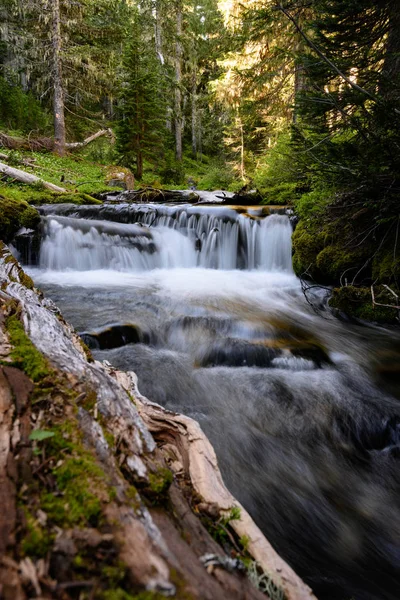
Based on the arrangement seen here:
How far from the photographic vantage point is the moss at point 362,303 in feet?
16.9

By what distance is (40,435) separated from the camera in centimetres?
109

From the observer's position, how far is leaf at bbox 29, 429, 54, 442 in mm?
1082

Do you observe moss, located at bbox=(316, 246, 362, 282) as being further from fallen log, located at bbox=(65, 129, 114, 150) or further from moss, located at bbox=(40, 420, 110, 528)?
fallen log, located at bbox=(65, 129, 114, 150)

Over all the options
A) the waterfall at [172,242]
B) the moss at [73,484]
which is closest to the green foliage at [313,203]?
the waterfall at [172,242]

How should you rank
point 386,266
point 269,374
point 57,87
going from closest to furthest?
point 269,374 < point 386,266 < point 57,87

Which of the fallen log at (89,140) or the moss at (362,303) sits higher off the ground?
the fallen log at (89,140)

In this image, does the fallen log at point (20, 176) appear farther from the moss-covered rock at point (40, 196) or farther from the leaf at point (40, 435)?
the leaf at point (40, 435)

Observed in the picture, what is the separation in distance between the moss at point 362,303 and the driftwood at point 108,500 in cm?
454

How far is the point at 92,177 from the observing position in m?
16.2

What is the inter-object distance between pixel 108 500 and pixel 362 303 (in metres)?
5.65

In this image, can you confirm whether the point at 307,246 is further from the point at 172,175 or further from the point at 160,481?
the point at 172,175

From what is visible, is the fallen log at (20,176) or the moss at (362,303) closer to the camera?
the moss at (362,303)

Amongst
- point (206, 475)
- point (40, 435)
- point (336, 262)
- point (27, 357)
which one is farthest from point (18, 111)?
point (206, 475)

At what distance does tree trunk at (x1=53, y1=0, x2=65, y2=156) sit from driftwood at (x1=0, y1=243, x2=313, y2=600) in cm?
1922
